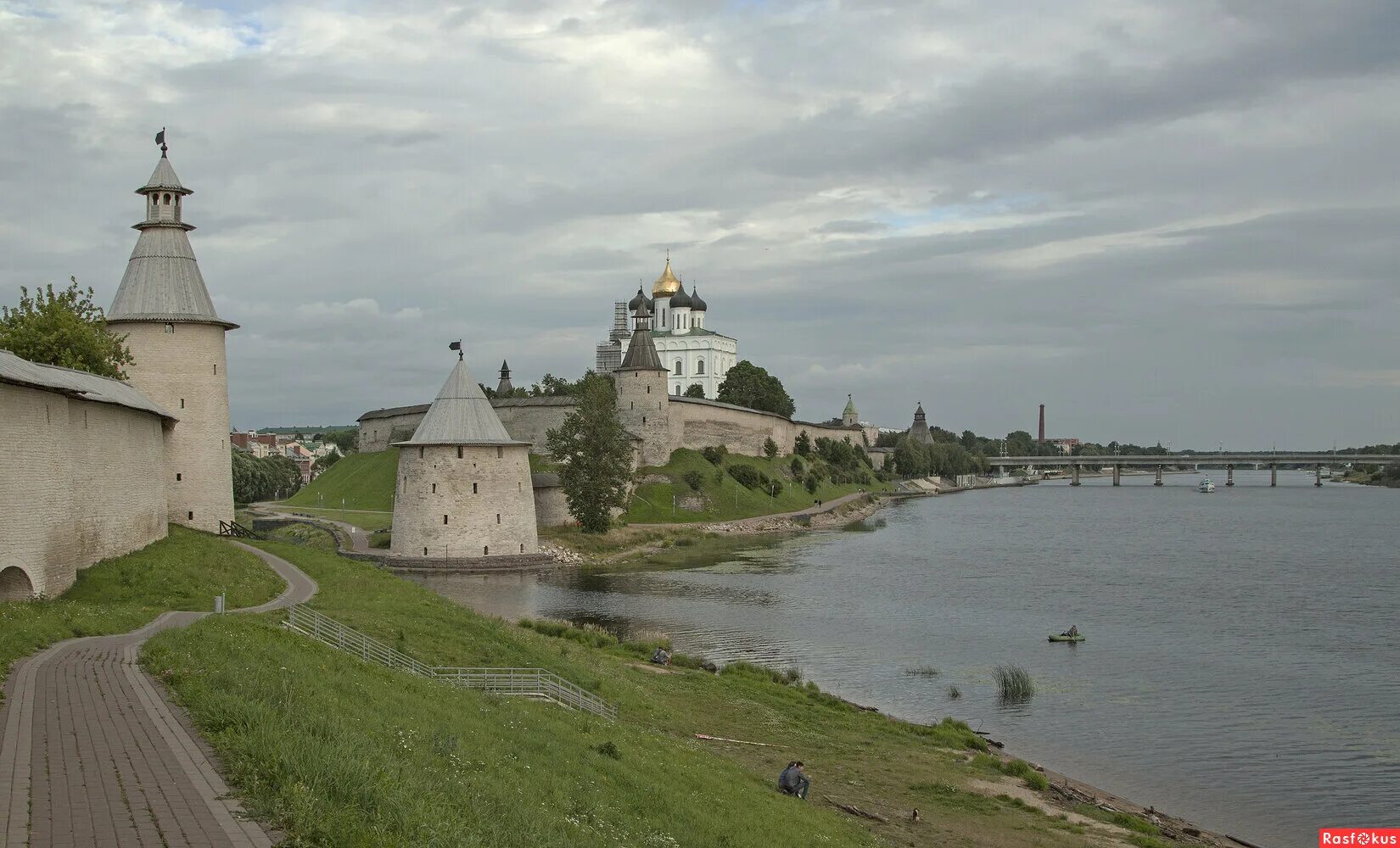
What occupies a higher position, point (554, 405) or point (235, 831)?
point (554, 405)

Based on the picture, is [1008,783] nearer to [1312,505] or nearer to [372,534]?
[372,534]

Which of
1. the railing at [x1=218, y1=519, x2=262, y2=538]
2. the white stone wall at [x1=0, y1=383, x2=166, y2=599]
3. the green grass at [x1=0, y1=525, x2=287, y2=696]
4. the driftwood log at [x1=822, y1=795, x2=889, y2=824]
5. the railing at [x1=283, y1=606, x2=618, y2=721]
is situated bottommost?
the driftwood log at [x1=822, y1=795, x2=889, y2=824]

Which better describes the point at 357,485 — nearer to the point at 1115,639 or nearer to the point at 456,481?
the point at 456,481

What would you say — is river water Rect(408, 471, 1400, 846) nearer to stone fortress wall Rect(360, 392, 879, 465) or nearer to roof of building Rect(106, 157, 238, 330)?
roof of building Rect(106, 157, 238, 330)

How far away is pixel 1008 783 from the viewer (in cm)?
1476

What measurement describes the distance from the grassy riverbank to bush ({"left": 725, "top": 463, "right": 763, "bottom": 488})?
A: 42.3 m

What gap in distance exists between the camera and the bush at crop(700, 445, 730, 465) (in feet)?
208

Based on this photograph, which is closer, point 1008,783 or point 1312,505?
point 1008,783

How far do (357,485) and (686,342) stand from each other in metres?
42.7

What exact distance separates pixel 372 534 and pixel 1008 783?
31337 mm

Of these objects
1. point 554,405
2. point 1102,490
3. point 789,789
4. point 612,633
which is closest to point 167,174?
point 612,633

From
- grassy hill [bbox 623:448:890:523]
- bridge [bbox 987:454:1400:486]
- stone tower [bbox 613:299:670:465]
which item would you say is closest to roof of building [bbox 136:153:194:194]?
grassy hill [bbox 623:448:890:523]

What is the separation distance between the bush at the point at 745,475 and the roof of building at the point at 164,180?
1615 inches

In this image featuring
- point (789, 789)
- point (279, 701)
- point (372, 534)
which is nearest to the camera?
point (279, 701)
